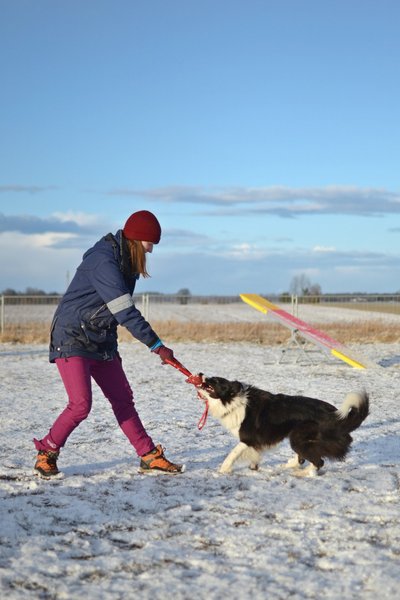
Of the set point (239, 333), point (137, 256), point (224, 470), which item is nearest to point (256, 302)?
point (239, 333)

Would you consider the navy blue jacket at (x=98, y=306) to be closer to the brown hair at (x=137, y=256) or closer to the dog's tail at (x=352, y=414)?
the brown hair at (x=137, y=256)

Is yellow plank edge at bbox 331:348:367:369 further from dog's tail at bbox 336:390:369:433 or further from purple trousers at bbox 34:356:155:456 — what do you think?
purple trousers at bbox 34:356:155:456

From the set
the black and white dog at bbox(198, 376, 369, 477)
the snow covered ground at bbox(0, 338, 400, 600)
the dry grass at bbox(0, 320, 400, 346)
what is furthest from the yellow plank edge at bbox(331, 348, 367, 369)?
the dry grass at bbox(0, 320, 400, 346)

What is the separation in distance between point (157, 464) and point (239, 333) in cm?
1491

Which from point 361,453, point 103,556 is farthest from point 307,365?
point 103,556

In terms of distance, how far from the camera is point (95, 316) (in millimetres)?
4934

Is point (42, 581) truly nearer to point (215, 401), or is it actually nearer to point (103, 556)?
point (103, 556)

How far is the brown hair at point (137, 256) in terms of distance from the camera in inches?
196

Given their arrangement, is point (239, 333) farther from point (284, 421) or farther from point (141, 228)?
point (141, 228)

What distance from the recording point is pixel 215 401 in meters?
5.37

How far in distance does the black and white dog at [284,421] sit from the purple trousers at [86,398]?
58 cm

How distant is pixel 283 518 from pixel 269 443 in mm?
1104

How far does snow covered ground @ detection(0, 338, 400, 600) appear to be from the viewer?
10.7 ft

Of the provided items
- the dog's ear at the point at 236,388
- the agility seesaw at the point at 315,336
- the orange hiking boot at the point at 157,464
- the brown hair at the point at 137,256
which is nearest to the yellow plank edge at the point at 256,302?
the agility seesaw at the point at 315,336
